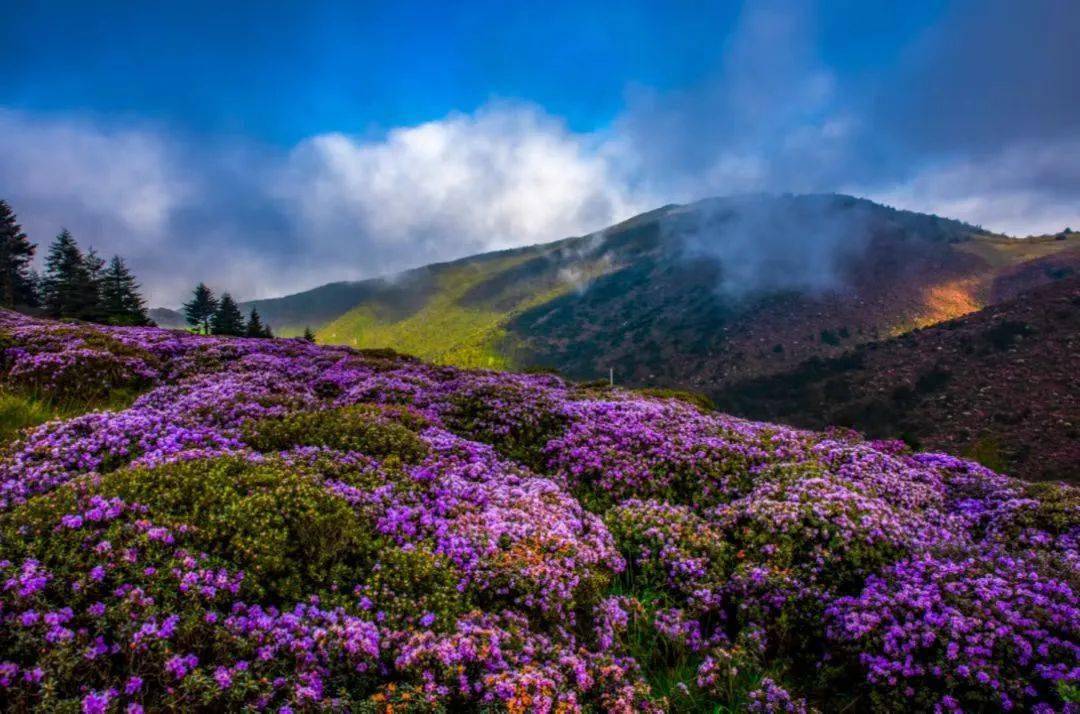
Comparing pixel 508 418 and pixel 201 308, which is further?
pixel 201 308

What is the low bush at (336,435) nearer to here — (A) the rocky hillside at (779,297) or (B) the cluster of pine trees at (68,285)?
(B) the cluster of pine trees at (68,285)

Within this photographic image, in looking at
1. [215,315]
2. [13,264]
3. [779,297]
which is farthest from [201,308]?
[779,297]

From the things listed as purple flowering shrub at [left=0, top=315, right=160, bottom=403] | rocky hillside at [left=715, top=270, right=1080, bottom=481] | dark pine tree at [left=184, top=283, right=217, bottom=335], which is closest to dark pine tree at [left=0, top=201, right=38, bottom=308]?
dark pine tree at [left=184, top=283, right=217, bottom=335]

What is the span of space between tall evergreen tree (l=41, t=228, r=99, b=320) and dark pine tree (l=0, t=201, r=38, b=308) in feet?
10.3

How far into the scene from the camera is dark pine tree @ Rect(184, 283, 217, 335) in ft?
228

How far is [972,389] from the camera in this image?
5772 cm

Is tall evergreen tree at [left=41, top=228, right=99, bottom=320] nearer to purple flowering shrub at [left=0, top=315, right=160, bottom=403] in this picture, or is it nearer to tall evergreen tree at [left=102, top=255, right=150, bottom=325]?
tall evergreen tree at [left=102, top=255, right=150, bottom=325]

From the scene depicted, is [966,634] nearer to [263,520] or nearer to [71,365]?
[263,520]

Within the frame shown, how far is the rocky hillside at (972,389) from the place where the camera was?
43.3 meters

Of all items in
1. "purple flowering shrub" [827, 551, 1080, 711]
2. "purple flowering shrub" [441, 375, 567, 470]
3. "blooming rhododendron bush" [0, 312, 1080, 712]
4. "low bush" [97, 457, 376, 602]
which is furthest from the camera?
Answer: "purple flowering shrub" [441, 375, 567, 470]

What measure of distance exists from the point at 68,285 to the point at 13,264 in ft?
61.1

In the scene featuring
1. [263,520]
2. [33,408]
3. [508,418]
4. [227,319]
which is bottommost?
[263,520]

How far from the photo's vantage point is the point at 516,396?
475 inches

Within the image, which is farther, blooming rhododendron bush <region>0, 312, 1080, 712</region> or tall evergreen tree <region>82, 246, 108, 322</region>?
tall evergreen tree <region>82, 246, 108, 322</region>
